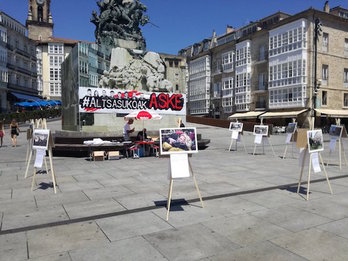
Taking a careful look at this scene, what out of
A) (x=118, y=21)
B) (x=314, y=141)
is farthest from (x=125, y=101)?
(x=314, y=141)

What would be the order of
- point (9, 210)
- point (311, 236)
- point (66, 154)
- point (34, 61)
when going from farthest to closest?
point (34, 61) → point (66, 154) → point (9, 210) → point (311, 236)

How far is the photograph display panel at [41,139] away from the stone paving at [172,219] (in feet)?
3.40

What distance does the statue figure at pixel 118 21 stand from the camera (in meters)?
22.4

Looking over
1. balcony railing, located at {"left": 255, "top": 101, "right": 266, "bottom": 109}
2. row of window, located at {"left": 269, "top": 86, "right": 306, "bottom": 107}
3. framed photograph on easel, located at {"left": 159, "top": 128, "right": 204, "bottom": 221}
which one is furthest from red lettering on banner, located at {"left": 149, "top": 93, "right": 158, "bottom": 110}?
balcony railing, located at {"left": 255, "top": 101, "right": 266, "bottom": 109}

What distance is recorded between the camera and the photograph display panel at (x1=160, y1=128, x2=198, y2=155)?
625 centimetres

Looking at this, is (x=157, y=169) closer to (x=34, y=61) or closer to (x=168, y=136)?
(x=168, y=136)

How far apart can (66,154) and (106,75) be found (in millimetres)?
6539

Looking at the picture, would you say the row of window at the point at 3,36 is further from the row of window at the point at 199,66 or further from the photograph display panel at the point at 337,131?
the photograph display panel at the point at 337,131

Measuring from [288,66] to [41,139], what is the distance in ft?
130

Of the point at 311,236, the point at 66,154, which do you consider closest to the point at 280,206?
the point at 311,236

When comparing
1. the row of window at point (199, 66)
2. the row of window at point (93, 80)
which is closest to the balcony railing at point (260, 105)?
the row of window at point (199, 66)

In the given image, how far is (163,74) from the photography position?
22.0 m

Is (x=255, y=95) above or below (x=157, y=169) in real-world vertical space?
above

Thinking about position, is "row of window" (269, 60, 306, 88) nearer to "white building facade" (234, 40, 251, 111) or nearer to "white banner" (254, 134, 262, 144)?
"white building facade" (234, 40, 251, 111)
